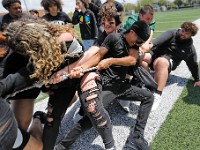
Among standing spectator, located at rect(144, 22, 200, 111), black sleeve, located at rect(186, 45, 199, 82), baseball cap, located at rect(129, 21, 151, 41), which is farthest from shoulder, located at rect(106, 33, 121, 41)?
black sleeve, located at rect(186, 45, 199, 82)

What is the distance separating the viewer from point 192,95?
4.46 meters

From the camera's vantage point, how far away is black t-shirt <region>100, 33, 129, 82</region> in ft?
10.1

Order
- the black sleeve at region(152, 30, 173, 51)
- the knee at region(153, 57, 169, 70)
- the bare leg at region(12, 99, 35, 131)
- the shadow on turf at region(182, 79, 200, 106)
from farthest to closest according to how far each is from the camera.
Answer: the black sleeve at region(152, 30, 173, 51)
the knee at region(153, 57, 169, 70)
the shadow on turf at region(182, 79, 200, 106)
the bare leg at region(12, 99, 35, 131)

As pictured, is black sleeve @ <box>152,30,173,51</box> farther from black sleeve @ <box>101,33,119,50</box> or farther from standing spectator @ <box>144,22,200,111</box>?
black sleeve @ <box>101,33,119,50</box>

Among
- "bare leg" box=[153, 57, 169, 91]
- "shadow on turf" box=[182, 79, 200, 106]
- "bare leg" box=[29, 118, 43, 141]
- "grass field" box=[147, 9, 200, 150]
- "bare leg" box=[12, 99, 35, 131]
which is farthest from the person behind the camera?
"bare leg" box=[153, 57, 169, 91]

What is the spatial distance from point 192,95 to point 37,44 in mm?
3135

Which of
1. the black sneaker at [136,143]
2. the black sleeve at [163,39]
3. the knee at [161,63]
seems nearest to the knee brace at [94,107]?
the black sneaker at [136,143]

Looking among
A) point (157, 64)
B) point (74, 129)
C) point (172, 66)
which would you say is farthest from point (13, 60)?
point (172, 66)

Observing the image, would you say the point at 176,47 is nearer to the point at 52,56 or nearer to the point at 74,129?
the point at 74,129

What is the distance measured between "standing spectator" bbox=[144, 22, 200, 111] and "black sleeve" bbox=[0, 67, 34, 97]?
9.32 feet

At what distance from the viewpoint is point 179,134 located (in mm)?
3270

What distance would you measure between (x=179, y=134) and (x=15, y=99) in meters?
1.95

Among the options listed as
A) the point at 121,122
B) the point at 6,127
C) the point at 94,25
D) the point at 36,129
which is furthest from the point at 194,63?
the point at 6,127

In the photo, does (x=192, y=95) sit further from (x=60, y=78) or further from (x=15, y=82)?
(x=15, y=82)
